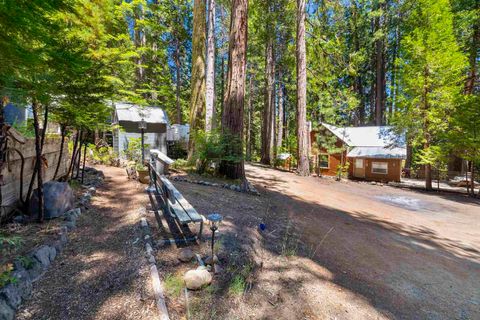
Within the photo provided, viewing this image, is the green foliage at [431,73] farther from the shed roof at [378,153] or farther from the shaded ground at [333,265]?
the shaded ground at [333,265]

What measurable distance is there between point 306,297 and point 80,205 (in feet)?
13.2

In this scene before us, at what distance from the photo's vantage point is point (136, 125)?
1284 centimetres

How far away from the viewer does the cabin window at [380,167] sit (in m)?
19.7

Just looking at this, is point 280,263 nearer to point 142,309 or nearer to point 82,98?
point 142,309

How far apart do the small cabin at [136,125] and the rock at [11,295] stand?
10519 mm

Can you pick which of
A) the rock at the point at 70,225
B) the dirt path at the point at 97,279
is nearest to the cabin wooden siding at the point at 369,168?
the dirt path at the point at 97,279

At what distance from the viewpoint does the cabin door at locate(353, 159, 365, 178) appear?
2073cm

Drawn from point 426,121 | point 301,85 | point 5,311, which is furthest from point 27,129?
point 426,121

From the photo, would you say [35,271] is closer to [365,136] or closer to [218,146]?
[218,146]

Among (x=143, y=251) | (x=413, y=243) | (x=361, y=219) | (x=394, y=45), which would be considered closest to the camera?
(x=143, y=251)

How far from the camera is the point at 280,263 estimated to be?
3371 mm

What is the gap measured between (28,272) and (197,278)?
1658 mm

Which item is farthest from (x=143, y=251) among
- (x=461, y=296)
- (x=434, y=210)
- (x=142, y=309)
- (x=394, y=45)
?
(x=394, y=45)

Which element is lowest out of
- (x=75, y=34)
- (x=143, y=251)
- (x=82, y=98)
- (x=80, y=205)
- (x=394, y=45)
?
(x=143, y=251)
